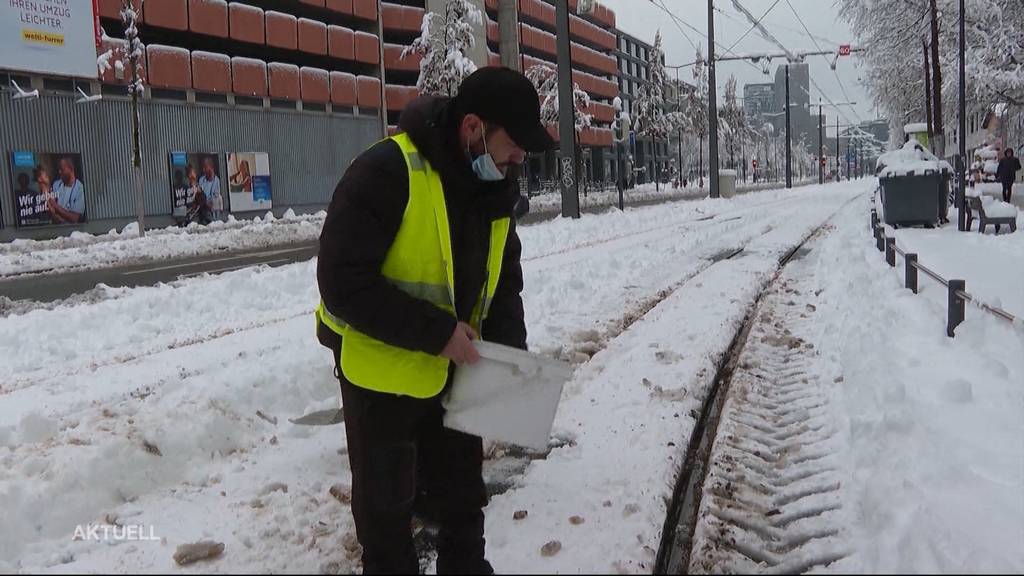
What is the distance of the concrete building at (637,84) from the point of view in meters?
100

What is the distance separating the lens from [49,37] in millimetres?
29250

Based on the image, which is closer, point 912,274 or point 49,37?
point 912,274

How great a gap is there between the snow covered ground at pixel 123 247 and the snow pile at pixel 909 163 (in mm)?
14217

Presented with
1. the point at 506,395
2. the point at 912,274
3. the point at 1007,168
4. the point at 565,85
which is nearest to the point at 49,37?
the point at 565,85

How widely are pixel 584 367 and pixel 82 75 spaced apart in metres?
30.0

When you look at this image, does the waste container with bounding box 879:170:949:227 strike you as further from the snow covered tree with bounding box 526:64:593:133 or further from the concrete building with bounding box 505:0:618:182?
the concrete building with bounding box 505:0:618:182

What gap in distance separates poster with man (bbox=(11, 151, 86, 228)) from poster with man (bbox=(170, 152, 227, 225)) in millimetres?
3811

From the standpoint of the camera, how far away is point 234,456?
4.79 metres

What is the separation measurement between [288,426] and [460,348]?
9.98 ft

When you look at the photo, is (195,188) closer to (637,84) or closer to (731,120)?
(731,120)

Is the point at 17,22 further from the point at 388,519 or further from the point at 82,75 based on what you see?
the point at 388,519

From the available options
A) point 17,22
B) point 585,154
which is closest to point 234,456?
point 17,22

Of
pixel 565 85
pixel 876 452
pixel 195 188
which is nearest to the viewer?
pixel 876 452

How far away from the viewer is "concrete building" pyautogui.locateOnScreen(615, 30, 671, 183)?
100 metres
